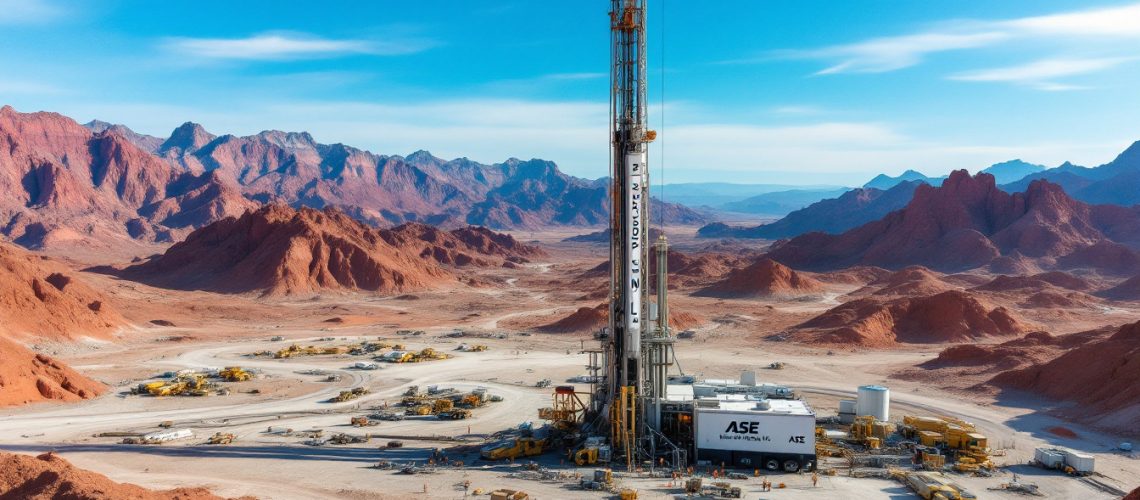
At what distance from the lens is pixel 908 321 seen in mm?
94688

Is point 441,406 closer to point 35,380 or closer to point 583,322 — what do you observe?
point 35,380

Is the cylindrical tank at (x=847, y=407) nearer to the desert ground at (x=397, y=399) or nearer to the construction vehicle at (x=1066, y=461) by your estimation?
the desert ground at (x=397, y=399)

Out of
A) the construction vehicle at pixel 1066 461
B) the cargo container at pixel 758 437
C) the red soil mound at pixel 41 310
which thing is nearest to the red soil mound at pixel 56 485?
the cargo container at pixel 758 437

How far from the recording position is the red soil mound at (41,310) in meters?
82.6

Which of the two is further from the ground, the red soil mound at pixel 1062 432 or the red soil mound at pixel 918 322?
the red soil mound at pixel 918 322

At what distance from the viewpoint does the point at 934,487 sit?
34.1 meters

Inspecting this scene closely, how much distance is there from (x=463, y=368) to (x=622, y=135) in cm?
3696

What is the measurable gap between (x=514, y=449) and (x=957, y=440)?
21.9m

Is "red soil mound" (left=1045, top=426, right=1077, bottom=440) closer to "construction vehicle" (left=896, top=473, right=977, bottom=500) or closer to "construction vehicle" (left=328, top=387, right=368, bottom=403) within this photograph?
"construction vehicle" (left=896, top=473, right=977, bottom=500)

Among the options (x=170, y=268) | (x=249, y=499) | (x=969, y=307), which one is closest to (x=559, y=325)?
(x=969, y=307)

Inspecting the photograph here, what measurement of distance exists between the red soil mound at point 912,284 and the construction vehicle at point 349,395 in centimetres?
8910

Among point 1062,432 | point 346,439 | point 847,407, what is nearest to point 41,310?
point 346,439

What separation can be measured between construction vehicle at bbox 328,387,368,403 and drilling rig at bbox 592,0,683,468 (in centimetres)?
2333

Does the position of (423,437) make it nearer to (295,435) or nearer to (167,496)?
(295,435)
